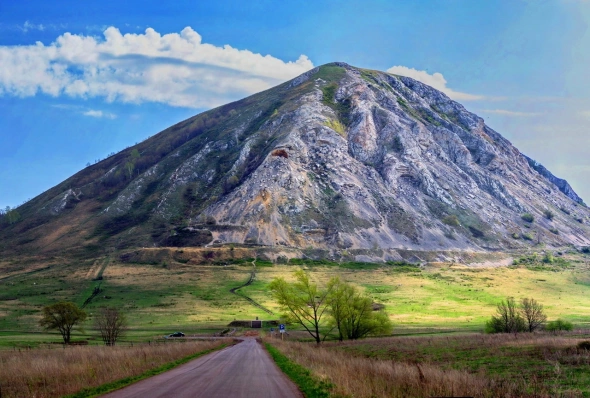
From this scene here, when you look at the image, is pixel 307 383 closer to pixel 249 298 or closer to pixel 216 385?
pixel 216 385

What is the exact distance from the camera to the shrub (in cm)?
18500

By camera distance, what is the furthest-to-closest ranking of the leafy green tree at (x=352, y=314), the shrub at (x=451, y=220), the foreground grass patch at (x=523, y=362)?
the shrub at (x=451, y=220)
the leafy green tree at (x=352, y=314)
the foreground grass patch at (x=523, y=362)

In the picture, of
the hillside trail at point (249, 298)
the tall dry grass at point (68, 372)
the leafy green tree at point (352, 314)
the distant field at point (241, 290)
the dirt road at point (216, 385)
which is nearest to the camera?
the dirt road at point (216, 385)

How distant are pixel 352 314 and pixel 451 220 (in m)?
141

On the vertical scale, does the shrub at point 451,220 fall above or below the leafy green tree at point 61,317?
above

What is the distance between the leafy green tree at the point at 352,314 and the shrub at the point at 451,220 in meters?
134

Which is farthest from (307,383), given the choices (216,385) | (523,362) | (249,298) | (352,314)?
(249,298)

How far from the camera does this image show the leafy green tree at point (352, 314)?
192 feet

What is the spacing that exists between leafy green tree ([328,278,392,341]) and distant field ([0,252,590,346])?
12.4 m

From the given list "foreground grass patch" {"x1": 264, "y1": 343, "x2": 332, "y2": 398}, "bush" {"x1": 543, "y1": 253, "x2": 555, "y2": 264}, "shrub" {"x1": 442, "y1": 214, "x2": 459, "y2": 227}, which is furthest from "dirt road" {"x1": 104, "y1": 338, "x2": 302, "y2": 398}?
"bush" {"x1": 543, "y1": 253, "x2": 555, "y2": 264}

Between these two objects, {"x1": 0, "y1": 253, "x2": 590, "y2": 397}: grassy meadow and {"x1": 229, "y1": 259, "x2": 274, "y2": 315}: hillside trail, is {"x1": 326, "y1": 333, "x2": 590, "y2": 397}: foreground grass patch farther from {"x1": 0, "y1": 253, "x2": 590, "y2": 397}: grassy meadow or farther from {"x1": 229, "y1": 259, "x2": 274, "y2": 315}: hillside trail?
{"x1": 229, "y1": 259, "x2": 274, "y2": 315}: hillside trail

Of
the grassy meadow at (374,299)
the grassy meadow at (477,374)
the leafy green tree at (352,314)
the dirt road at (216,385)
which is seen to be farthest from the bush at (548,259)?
the dirt road at (216,385)

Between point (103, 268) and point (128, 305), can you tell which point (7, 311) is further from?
point (103, 268)

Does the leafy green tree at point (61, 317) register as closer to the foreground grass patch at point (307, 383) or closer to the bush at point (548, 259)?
the foreground grass patch at point (307, 383)
